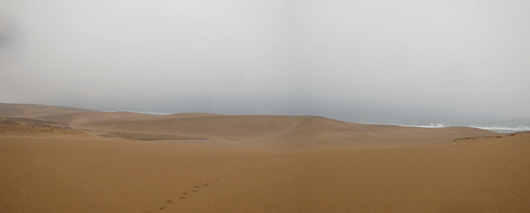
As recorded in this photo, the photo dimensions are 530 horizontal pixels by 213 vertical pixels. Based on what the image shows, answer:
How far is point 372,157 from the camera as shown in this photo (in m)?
8.21

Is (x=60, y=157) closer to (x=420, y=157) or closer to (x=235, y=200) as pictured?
(x=235, y=200)

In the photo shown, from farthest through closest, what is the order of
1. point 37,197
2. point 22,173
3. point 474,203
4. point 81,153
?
point 81,153 < point 22,173 < point 37,197 < point 474,203

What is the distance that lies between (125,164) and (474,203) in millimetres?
7537

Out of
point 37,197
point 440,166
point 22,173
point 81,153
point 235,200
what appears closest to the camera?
point 37,197

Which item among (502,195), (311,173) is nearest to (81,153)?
(311,173)

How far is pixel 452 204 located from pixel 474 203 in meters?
0.31

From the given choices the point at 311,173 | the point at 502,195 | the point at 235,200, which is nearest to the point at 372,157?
the point at 311,173

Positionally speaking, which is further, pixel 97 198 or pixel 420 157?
pixel 420 157

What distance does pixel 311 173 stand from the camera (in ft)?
21.5

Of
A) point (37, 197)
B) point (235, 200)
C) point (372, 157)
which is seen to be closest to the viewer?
point (37, 197)

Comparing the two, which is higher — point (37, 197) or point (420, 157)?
point (420, 157)

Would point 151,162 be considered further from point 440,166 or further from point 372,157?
point 440,166

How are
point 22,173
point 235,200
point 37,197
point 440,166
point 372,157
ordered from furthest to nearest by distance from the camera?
point 372,157 < point 440,166 < point 22,173 < point 235,200 < point 37,197

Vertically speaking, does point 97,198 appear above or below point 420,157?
below
